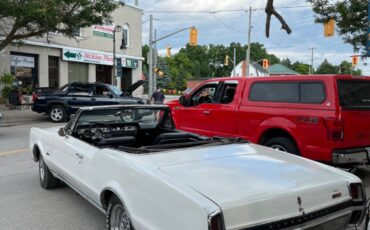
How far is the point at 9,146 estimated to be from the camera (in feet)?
35.2

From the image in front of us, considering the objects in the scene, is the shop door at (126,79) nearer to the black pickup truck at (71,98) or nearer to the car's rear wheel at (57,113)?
the black pickup truck at (71,98)

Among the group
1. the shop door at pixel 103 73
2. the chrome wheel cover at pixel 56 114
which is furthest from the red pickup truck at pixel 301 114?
the shop door at pixel 103 73

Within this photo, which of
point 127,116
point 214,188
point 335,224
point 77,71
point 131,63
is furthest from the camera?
point 131,63

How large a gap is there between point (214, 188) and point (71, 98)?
15.6m

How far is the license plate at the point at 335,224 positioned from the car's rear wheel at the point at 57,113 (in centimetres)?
1554

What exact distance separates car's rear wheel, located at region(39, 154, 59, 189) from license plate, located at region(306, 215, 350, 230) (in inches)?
169

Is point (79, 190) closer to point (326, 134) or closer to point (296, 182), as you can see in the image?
point (296, 182)

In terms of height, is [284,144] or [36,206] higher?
[284,144]

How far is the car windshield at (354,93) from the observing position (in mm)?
6387

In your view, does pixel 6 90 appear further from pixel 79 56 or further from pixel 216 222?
pixel 216 222

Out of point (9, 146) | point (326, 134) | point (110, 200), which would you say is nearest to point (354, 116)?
point (326, 134)

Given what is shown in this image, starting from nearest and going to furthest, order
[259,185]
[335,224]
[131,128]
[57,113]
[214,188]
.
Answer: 1. [214,188]
2. [259,185]
3. [335,224]
4. [131,128]
5. [57,113]

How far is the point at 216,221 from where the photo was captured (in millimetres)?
2525

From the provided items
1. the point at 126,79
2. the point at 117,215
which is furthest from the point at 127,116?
the point at 126,79
